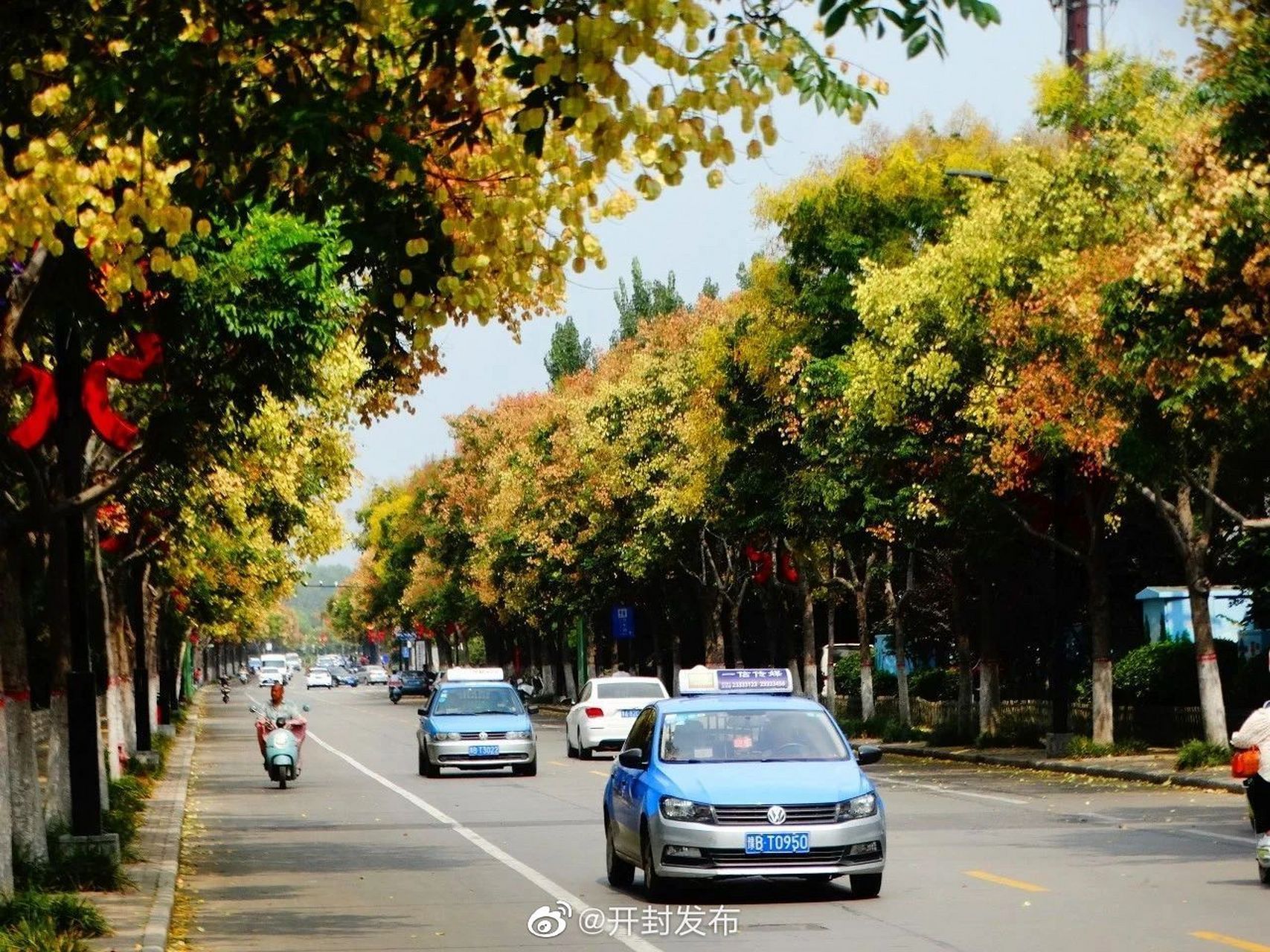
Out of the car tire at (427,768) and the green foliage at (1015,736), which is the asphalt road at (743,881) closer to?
the car tire at (427,768)

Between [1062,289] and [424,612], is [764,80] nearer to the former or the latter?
[1062,289]

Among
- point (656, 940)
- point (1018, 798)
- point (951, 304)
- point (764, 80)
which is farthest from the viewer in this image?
point (951, 304)

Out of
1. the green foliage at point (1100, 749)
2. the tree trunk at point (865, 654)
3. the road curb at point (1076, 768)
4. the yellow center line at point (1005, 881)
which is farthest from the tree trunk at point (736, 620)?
the yellow center line at point (1005, 881)

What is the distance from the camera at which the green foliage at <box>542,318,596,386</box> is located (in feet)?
323

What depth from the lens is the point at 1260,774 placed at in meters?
16.1

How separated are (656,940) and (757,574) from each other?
39.8 meters

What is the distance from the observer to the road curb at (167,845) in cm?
1445

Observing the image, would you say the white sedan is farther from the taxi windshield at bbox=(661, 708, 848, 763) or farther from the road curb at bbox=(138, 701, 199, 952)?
the taxi windshield at bbox=(661, 708, 848, 763)

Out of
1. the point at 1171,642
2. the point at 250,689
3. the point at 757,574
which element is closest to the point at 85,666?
the point at 1171,642

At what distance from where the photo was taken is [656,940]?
45.2 ft

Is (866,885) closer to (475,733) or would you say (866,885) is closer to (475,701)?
(475,733)

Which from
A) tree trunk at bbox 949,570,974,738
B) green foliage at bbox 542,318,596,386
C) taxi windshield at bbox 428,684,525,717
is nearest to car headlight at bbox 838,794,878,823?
taxi windshield at bbox 428,684,525,717

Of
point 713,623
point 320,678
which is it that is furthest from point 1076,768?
point 320,678

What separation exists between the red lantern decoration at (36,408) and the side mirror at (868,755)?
7049mm
